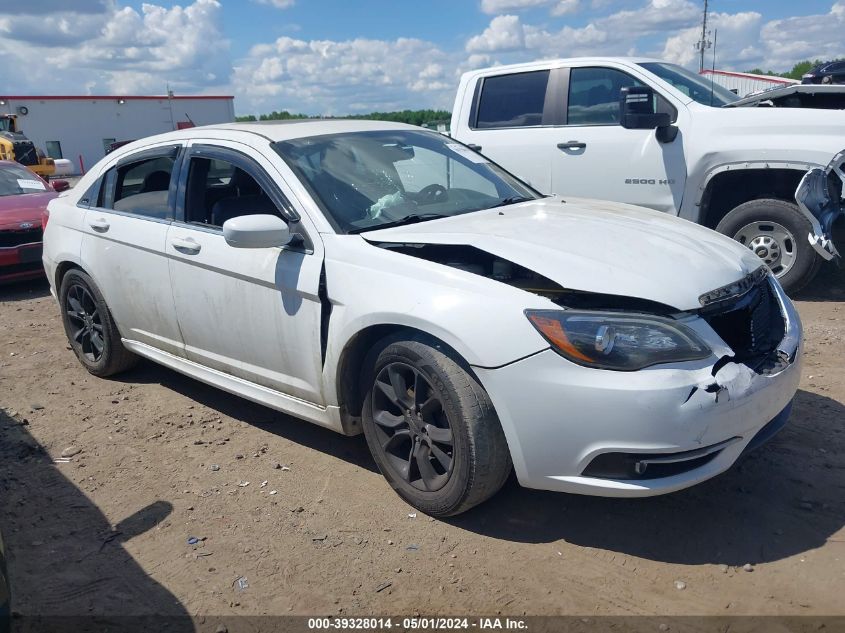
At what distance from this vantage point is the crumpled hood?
118 inches

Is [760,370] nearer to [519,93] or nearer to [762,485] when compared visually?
[762,485]

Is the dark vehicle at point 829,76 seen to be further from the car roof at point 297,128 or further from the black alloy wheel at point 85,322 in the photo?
the black alloy wheel at point 85,322

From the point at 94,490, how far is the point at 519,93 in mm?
5530

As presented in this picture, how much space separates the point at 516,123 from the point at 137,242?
168 inches

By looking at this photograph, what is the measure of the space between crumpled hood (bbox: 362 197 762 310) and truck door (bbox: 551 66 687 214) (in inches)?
115

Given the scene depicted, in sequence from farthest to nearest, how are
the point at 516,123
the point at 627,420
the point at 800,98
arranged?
the point at 516,123 → the point at 800,98 → the point at 627,420

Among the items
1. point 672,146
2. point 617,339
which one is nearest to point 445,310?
point 617,339

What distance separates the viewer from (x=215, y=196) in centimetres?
453

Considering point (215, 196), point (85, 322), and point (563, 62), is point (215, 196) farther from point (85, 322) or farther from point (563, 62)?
point (563, 62)

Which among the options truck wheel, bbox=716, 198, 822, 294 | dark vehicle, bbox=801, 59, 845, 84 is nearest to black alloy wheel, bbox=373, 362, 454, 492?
truck wheel, bbox=716, 198, 822, 294

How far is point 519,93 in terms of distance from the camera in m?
7.57

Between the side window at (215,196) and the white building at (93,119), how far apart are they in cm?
3902

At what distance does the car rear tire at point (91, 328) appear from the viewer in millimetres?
5121

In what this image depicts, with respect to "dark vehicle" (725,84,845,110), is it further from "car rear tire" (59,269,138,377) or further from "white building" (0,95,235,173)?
"white building" (0,95,235,173)
